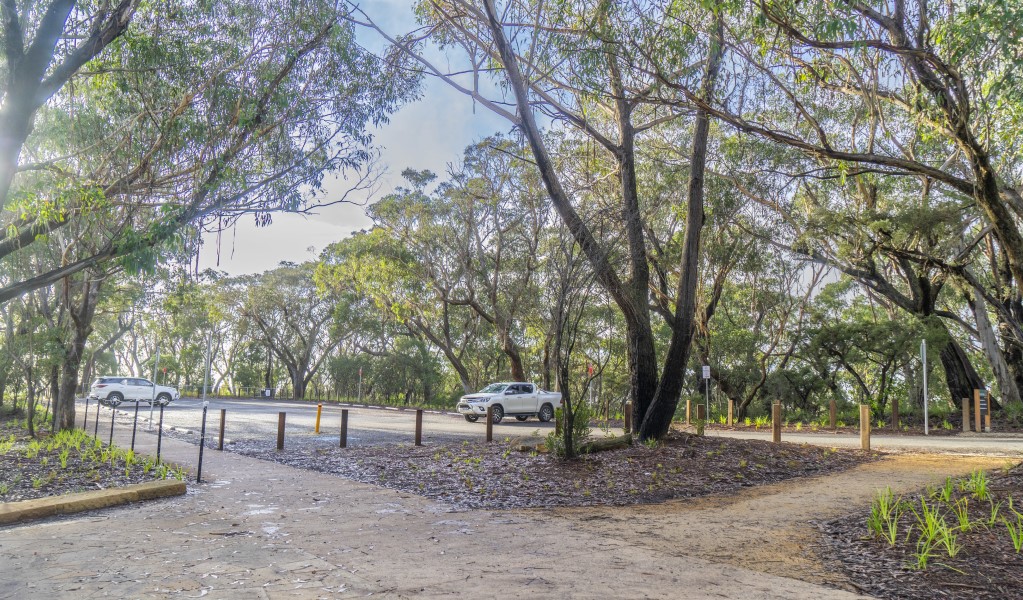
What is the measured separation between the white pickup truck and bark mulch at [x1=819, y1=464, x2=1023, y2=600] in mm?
17763

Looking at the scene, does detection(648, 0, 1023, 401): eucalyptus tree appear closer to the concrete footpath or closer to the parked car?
the concrete footpath

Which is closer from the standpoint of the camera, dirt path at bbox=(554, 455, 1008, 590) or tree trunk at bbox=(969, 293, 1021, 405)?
dirt path at bbox=(554, 455, 1008, 590)

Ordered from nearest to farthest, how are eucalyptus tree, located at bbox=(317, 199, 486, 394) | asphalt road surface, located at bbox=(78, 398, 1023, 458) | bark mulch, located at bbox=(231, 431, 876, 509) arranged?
bark mulch, located at bbox=(231, 431, 876, 509) → asphalt road surface, located at bbox=(78, 398, 1023, 458) → eucalyptus tree, located at bbox=(317, 199, 486, 394)

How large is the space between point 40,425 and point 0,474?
11738 millimetres

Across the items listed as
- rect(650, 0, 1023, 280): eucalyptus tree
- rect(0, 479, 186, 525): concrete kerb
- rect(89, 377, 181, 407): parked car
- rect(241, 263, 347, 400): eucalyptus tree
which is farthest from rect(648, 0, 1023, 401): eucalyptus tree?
rect(241, 263, 347, 400): eucalyptus tree

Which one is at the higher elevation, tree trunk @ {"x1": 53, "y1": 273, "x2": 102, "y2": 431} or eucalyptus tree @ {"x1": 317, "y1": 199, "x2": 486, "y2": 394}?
eucalyptus tree @ {"x1": 317, "y1": 199, "x2": 486, "y2": 394}

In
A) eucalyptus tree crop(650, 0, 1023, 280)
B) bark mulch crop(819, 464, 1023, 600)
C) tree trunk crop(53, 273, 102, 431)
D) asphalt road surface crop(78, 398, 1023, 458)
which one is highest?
eucalyptus tree crop(650, 0, 1023, 280)

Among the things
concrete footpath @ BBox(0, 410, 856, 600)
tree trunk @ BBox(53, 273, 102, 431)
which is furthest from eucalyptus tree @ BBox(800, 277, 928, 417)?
tree trunk @ BBox(53, 273, 102, 431)

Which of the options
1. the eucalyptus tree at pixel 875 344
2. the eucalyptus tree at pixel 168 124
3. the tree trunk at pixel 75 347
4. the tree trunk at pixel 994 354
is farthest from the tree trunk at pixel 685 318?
the tree trunk at pixel 994 354

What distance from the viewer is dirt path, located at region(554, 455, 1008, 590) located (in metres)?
5.45

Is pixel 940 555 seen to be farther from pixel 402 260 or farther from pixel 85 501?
pixel 402 260

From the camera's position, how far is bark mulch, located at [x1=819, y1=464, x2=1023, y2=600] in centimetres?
455

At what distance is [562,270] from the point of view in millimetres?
10336

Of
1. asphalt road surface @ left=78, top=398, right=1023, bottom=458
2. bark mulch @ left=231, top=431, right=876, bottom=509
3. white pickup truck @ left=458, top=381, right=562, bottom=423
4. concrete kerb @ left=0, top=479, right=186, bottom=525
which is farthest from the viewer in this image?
white pickup truck @ left=458, top=381, right=562, bottom=423
